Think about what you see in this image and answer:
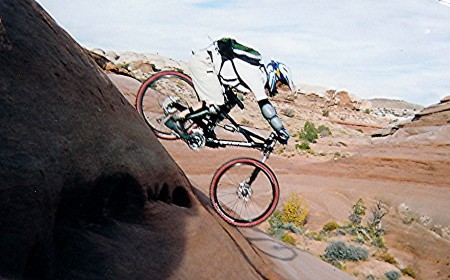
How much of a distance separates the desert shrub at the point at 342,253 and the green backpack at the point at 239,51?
1178 cm

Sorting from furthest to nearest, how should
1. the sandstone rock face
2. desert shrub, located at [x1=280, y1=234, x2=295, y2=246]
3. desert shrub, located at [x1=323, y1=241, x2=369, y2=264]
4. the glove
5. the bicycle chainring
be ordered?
desert shrub, located at [x1=280, y1=234, x2=295, y2=246]
desert shrub, located at [x1=323, y1=241, x2=369, y2=264]
the bicycle chainring
the glove
the sandstone rock face

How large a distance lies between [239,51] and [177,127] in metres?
1.23

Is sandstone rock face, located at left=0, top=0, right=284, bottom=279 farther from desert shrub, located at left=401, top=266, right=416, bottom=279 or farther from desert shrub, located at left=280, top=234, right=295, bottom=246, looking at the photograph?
desert shrub, located at left=401, top=266, right=416, bottom=279

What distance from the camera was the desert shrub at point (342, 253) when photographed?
1766 cm

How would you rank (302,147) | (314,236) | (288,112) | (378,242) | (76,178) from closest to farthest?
(76,178)
(314,236)
(378,242)
(302,147)
(288,112)

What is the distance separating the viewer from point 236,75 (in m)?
6.59

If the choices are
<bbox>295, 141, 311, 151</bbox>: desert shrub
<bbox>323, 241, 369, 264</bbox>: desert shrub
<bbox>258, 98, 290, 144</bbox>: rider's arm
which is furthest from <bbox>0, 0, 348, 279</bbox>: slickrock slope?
<bbox>295, 141, 311, 151</bbox>: desert shrub

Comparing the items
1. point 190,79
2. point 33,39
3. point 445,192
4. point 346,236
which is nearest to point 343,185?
point 445,192

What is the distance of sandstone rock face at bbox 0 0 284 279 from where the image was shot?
3.88 meters

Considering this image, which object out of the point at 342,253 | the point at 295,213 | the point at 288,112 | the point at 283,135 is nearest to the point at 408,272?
the point at 342,253

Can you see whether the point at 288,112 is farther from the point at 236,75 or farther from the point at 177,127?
the point at 236,75

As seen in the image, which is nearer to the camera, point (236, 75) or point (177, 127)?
point (236, 75)

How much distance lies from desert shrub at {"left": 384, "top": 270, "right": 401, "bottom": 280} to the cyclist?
11.8 m

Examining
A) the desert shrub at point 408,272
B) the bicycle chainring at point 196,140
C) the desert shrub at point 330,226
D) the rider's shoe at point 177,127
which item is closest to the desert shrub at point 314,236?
the desert shrub at point 330,226
